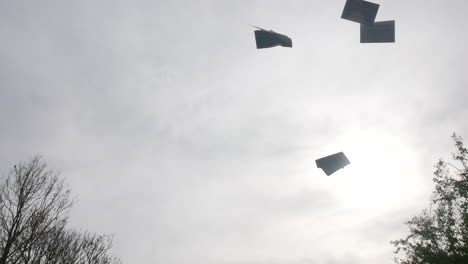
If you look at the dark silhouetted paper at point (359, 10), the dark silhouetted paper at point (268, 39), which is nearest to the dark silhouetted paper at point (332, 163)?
the dark silhouetted paper at point (268, 39)

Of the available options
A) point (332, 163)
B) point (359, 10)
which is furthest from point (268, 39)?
point (332, 163)

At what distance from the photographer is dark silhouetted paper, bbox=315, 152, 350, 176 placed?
7035 mm

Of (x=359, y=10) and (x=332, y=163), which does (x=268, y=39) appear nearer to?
(x=359, y=10)

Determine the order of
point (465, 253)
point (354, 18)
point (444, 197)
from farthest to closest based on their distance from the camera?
point (444, 197) < point (465, 253) < point (354, 18)

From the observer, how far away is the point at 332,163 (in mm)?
7133

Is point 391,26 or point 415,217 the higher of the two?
point 415,217

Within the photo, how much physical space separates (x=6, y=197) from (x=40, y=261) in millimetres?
3582

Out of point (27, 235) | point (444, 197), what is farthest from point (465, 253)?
point (27, 235)

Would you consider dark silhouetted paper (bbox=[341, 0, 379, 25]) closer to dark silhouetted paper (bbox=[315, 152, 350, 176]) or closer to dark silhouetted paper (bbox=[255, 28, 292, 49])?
dark silhouetted paper (bbox=[255, 28, 292, 49])

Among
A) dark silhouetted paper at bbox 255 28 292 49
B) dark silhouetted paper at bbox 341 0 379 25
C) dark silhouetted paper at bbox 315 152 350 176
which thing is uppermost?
dark silhouetted paper at bbox 255 28 292 49

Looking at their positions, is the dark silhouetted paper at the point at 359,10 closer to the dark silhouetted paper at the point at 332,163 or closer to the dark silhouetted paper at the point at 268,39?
the dark silhouetted paper at the point at 268,39

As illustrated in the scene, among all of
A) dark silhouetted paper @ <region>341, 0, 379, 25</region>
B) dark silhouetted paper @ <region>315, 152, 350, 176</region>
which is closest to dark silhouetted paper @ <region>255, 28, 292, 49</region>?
dark silhouetted paper @ <region>341, 0, 379, 25</region>

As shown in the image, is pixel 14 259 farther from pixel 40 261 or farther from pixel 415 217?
pixel 415 217

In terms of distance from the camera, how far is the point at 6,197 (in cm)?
753
